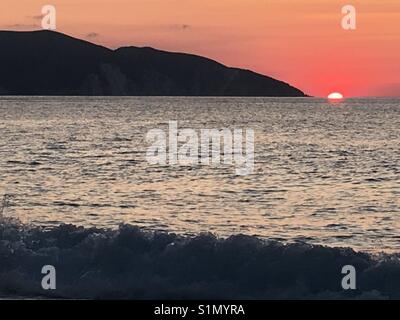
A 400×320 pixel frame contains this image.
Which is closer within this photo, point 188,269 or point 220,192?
point 188,269

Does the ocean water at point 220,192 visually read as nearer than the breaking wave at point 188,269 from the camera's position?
No

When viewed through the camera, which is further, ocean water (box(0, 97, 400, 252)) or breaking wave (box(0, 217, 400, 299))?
ocean water (box(0, 97, 400, 252))

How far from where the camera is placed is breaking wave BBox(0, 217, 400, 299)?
20547 millimetres

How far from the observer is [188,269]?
21719 millimetres

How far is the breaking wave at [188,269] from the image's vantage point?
2055 cm

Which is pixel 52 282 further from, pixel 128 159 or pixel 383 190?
pixel 128 159

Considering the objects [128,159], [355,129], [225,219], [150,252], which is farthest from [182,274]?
[355,129]

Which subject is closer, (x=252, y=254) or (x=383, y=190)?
(x=252, y=254)

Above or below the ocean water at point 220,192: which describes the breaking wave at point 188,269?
below

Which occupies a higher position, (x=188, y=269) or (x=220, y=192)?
(x=220, y=192)

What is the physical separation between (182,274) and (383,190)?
21.8 m

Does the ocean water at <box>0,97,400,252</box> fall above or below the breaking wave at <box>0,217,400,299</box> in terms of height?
above
